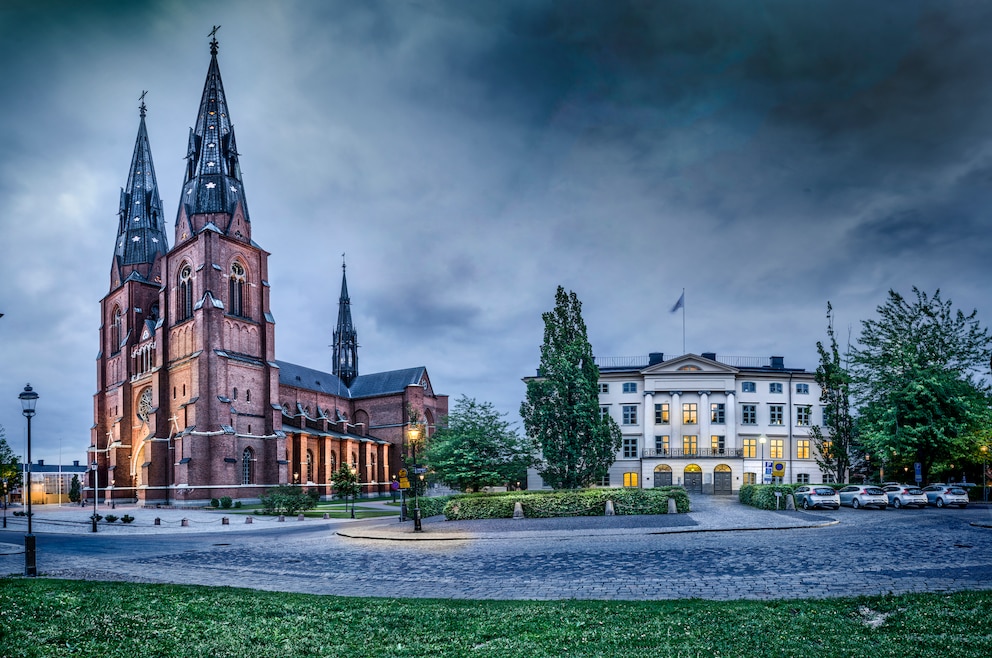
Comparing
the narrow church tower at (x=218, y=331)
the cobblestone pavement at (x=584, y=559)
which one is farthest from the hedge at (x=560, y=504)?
the narrow church tower at (x=218, y=331)

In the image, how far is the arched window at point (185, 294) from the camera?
213ft

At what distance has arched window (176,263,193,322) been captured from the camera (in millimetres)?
64938

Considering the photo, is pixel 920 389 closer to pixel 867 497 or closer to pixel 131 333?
pixel 867 497

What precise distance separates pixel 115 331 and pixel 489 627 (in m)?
77.7

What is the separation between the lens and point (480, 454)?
39500mm

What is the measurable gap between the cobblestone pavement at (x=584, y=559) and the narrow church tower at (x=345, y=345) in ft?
228

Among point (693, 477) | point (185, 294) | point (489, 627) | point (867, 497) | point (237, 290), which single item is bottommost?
point (693, 477)

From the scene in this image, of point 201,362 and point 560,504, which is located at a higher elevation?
point 201,362

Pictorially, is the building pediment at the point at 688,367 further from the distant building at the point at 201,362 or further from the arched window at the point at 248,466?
the arched window at the point at 248,466

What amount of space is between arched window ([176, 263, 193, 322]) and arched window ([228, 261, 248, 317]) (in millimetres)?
3733

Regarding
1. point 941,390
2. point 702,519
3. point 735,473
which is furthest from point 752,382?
point 702,519

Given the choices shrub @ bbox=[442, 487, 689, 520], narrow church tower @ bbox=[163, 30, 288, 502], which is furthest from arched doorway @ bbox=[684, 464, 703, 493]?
narrow church tower @ bbox=[163, 30, 288, 502]

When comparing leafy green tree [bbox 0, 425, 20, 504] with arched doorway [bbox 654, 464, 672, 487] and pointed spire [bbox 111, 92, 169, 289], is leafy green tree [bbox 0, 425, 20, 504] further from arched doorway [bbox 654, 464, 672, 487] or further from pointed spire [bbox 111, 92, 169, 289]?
arched doorway [bbox 654, 464, 672, 487]

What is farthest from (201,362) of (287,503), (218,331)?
(287,503)
